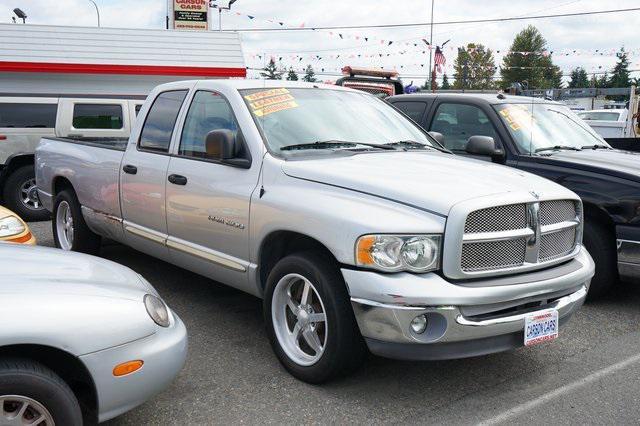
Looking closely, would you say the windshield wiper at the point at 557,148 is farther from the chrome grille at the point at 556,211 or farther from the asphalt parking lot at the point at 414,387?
the chrome grille at the point at 556,211

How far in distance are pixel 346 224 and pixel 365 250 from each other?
19 centimetres

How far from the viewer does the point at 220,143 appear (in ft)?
13.5

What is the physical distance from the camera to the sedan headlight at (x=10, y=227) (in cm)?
480

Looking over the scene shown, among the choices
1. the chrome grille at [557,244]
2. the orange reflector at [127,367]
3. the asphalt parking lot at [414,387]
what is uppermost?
the chrome grille at [557,244]

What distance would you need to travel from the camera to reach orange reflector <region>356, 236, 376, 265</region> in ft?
10.6

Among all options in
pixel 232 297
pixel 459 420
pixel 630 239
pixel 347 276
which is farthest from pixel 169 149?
pixel 630 239

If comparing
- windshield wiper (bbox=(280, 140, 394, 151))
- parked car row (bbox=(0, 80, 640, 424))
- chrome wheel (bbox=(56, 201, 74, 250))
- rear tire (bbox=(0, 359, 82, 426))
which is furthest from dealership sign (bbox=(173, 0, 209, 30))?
rear tire (bbox=(0, 359, 82, 426))

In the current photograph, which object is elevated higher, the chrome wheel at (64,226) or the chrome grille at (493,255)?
the chrome grille at (493,255)

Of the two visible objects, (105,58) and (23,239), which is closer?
(23,239)

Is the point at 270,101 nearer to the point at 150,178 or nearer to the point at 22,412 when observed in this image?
the point at 150,178

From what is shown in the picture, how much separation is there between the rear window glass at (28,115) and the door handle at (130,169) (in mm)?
4971

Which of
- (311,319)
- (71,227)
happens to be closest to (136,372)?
(311,319)

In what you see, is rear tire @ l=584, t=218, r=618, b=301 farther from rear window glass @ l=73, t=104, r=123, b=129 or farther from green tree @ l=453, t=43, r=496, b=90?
green tree @ l=453, t=43, r=496, b=90

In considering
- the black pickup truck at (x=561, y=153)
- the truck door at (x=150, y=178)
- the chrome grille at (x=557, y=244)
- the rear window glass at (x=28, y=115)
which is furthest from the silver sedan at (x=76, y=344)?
the rear window glass at (x=28, y=115)
